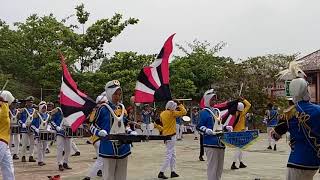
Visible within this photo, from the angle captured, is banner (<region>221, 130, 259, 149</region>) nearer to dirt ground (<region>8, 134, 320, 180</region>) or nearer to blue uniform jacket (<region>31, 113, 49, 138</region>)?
dirt ground (<region>8, 134, 320, 180</region>)

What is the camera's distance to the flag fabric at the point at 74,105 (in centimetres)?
785

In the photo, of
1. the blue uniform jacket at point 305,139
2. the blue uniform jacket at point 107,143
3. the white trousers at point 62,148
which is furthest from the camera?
the white trousers at point 62,148

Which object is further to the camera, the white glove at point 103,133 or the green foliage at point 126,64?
the green foliage at point 126,64

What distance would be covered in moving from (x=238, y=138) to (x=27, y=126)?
28.8ft

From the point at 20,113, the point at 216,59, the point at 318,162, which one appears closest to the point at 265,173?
the point at 318,162

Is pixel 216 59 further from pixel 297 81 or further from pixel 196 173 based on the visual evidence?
pixel 297 81

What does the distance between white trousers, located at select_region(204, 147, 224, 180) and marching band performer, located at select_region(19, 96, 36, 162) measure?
794 cm

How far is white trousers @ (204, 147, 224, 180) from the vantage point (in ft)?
30.3

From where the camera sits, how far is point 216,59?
38875 mm

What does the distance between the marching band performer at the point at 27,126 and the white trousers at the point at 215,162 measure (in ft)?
26.0

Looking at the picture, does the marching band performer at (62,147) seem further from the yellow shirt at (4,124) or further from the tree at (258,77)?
the tree at (258,77)

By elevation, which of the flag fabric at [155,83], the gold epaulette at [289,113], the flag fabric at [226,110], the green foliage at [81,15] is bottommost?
the gold epaulette at [289,113]

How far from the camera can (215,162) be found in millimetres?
9344

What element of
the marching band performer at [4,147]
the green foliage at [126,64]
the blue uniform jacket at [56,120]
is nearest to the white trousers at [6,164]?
the marching band performer at [4,147]
